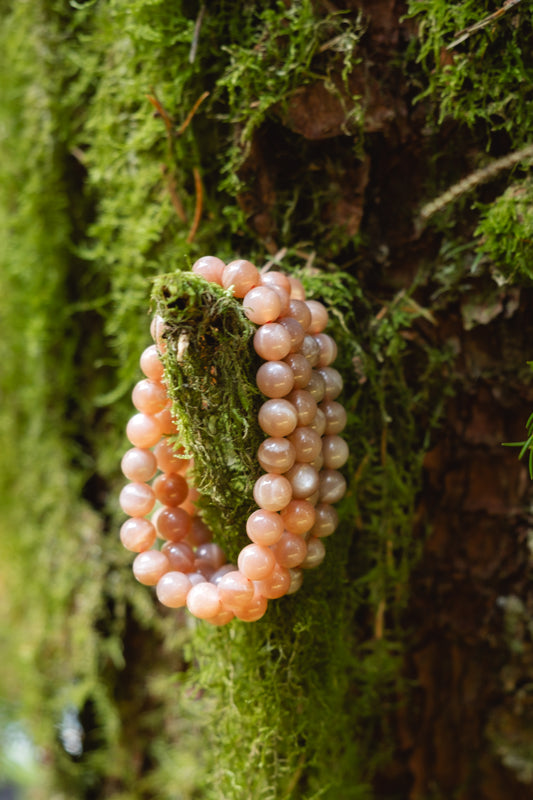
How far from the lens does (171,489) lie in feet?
2.04

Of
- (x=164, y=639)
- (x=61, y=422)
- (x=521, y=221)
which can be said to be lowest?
(x=164, y=639)

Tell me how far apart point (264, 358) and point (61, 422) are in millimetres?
544

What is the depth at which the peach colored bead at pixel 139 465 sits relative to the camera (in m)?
0.60

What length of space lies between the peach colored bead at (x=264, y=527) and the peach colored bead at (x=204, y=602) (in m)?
0.07

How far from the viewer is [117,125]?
0.78 meters

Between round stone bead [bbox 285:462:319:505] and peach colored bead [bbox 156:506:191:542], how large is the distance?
138mm

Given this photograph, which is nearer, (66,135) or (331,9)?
(331,9)

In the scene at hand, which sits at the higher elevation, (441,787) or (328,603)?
(328,603)

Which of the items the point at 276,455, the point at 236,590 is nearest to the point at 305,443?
the point at 276,455

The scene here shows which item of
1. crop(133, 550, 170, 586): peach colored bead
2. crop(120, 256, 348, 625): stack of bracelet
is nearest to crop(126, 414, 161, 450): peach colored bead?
crop(120, 256, 348, 625): stack of bracelet

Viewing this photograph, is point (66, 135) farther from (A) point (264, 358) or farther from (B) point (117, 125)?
(A) point (264, 358)

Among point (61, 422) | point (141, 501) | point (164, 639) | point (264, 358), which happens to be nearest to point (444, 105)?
point (264, 358)

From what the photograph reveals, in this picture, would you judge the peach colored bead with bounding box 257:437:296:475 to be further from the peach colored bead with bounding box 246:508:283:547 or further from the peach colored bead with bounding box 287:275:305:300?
the peach colored bead with bounding box 287:275:305:300

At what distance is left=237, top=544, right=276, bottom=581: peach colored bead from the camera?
1.73 feet
